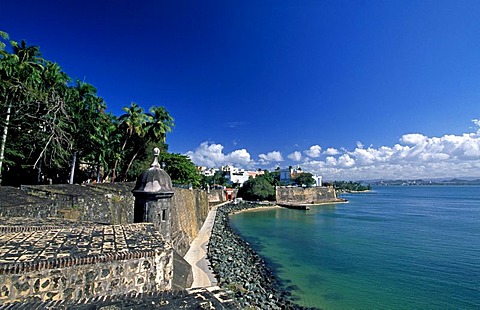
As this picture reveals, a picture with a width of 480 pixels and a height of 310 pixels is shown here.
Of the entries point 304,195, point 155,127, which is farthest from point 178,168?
point 304,195

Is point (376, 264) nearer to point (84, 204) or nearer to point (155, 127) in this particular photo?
point (84, 204)

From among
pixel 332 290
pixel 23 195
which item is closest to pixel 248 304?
pixel 332 290

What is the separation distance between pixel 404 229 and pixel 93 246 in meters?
36.0

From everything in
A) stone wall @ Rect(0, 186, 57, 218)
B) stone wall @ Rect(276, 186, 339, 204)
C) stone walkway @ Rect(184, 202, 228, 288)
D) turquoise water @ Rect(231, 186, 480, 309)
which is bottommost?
turquoise water @ Rect(231, 186, 480, 309)

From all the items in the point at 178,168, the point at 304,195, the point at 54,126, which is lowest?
the point at 304,195

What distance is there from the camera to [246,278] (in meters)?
13.4

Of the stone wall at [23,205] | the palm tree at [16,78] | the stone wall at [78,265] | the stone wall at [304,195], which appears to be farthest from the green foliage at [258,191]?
the stone wall at [78,265]

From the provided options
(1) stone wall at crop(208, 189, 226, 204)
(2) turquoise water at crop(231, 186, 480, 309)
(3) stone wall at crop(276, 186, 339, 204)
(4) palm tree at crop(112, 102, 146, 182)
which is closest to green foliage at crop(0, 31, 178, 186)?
(4) palm tree at crop(112, 102, 146, 182)

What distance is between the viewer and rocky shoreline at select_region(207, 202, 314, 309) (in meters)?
10.9

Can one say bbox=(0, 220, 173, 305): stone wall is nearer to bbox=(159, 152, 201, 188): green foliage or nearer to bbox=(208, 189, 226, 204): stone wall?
bbox=(159, 152, 201, 188): green foliage

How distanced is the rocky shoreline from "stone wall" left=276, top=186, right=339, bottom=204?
4753cm

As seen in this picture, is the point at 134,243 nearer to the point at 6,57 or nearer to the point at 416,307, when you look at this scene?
the point at 6,57

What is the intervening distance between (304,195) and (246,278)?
198 feet

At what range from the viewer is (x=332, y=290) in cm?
1356
